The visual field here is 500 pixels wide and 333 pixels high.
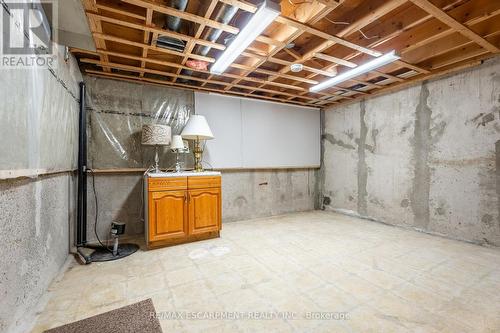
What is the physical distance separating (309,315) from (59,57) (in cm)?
332

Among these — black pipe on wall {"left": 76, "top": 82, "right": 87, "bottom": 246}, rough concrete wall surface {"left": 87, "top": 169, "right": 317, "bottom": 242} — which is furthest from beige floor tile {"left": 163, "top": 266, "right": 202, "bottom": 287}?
rough concrete wall surface {"left": 87, "top": 169, "right": 317, "bottom": 242}

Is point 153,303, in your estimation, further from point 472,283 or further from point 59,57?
point 472,283

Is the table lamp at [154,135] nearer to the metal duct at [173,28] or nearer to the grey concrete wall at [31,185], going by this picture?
the grey concrete wall at [31,185]

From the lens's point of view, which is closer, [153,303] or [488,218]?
[153,303]

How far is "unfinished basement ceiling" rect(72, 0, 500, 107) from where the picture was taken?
212cm

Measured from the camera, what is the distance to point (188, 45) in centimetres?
261

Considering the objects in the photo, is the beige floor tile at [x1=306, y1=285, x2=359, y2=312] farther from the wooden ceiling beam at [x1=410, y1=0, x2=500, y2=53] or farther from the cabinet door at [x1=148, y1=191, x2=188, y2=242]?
the wooden ceiling beam at [x1=410, y1=0, x2=500, y2=53]

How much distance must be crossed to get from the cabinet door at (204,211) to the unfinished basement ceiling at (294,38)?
1822mm

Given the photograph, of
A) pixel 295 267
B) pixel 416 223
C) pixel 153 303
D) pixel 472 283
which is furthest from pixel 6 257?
pixel 416 223

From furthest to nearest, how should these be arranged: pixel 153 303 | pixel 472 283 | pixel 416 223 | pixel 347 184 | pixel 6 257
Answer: pixel 347 184, pixel 416 223, pixel 472 283, pixel 153 303, pixel 6 257

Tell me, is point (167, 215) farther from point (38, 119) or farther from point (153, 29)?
point (153, 29)

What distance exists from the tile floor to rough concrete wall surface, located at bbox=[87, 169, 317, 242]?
1061 mm

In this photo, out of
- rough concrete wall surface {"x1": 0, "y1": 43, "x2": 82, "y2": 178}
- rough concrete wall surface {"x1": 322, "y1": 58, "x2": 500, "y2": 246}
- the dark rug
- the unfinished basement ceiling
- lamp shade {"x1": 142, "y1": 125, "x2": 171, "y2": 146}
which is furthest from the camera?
lamp shade {"x1": 142, "y1": 125, "x2": 171, "y2": 146}

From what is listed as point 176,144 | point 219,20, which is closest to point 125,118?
point 176,144
